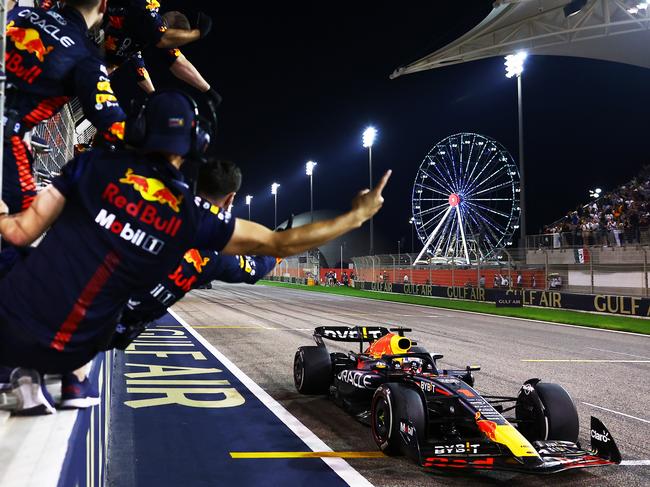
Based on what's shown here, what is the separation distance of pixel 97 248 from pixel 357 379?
541 centimetres

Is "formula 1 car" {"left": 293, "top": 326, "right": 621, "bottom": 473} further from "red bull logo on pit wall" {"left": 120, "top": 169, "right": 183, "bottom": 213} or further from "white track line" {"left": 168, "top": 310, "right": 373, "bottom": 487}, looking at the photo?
"red bull logo on pit wall" {"left": 120, "top": 169, "right": 183, "bottom": 213}

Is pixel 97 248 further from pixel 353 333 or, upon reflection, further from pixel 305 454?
pixel 353 333

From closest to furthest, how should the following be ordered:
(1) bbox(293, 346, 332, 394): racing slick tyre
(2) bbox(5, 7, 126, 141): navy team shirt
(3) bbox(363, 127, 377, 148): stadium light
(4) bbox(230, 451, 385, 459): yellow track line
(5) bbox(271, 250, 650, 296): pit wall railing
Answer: (2) bbox(5, 7, 126, 141): navy team shirt < (4) bbox(230, 451, 385, 459): yellow track line < (1) bbox(293, 346, 332, 394): racing slick tyre < (5) bbox(271, 250, 650, 296): pit wall railing < (3) bbox(363, 127, 377, 148): stadium light

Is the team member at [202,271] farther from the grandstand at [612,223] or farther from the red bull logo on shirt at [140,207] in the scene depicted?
the grandstand at [612,223]

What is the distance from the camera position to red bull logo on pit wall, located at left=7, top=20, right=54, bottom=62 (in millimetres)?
2230

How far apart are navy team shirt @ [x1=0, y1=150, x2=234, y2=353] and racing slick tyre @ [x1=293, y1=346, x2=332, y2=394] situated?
6.22 m

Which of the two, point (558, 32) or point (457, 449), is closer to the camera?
point (457, 449)

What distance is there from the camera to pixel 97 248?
71.9 inches

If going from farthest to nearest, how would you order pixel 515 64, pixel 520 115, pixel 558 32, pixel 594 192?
1. pixel 594 192
2. pixel 515 64
3. pixel 520 115
4. pixel 558 32

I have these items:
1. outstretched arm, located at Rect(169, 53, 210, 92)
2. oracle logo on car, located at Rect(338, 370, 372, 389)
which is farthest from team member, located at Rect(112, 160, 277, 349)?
oracle logo on car, located at Rect(338, 370, 372, 389)

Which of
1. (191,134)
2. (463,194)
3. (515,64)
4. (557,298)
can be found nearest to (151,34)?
(191,134)

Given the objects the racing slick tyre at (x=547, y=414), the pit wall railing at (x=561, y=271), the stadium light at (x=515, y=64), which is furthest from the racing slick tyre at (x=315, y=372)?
the stadium light at (x=515, y=64)

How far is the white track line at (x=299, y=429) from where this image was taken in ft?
16.5

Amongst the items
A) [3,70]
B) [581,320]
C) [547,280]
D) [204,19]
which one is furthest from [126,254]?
[547,280]
